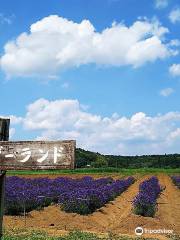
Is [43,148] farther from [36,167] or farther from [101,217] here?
[101,217]

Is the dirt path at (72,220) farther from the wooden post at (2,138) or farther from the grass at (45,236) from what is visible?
the wooden post at (2,138)

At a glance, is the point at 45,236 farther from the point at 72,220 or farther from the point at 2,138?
the point at 2,138

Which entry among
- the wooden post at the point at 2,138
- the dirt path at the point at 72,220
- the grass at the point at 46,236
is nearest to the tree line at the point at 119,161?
the dirt path at the point at 72,220

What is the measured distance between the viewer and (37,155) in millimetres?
5941

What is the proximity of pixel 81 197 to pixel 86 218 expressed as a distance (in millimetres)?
1530

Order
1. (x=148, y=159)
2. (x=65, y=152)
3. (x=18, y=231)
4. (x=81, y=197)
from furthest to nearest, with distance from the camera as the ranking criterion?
(x=148, y=159), (x=81, y=197), (x=18, y=231), (x=65, y=152)

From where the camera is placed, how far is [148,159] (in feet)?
415

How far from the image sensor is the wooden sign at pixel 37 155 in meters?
5.77

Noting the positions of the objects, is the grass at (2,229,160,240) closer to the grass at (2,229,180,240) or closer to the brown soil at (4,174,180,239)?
the grass at (2,229,180,240)

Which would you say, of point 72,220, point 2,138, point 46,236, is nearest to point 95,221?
point 72,220

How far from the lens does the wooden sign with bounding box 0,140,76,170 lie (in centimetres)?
577

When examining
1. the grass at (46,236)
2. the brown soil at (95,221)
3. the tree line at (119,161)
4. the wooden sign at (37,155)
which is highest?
the tree line at (119,161)

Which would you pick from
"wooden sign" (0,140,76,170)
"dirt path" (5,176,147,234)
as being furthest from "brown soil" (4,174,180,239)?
"wooden sign" (0,140,76,170)

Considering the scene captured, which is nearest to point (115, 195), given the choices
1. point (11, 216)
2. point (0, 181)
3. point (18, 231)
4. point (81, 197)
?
point (81, 197)
